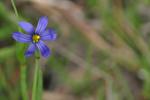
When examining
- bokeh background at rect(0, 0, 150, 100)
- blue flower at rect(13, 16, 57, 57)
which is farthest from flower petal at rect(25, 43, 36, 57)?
bokeh background at rect(0, 0, 150, 100)

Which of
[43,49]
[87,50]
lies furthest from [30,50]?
[87,50]

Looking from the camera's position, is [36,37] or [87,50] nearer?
[36,37]

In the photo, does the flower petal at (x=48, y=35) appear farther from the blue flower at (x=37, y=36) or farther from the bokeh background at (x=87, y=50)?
the bokeh background at (x=87, y=50)

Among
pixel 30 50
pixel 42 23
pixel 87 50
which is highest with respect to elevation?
pixel 87 50

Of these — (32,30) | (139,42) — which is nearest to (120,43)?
(139,42)

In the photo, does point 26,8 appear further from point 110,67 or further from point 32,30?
point 32,30

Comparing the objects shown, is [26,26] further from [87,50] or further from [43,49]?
[87,50]

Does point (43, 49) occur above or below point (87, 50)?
below
